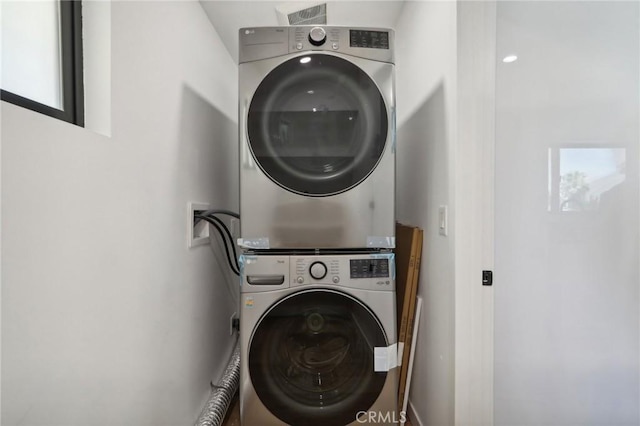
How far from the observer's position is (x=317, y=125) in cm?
124

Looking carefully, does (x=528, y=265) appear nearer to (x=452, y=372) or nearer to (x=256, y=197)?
(x=452, y=372)

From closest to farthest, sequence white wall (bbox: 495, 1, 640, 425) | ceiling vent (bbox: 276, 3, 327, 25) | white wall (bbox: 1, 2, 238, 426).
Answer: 1. white wall (bbox: 1, 2, 238, 426)
2. white wall (bbox: 495, 1, 640, 425)
3. ceiling vent (bbox: 276, 3, 327, 25)

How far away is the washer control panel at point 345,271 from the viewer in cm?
120

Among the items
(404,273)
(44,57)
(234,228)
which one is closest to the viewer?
(44,57)

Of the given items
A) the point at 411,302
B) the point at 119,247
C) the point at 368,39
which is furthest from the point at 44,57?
the point at 411,302

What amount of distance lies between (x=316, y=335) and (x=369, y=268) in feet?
1.17

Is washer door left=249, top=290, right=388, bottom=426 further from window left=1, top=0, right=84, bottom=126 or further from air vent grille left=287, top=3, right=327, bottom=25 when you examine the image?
air vent grille left=287, top=3, right=327, bottom=25

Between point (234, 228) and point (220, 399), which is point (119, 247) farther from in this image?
point (234, 228)

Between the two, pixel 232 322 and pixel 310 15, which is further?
pixel 232 322

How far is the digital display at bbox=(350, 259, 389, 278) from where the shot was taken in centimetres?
121

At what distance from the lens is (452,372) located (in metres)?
1.12

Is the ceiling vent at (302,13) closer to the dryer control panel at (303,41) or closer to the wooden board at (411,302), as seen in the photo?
the dryer control panel at (303,41)

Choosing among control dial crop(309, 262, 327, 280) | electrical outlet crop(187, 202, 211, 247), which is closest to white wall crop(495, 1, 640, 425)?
control dial crop(309, 262, 327, 280)

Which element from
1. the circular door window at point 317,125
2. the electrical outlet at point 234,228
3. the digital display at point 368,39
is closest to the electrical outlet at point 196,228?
the electrical outlet at point 234,228
